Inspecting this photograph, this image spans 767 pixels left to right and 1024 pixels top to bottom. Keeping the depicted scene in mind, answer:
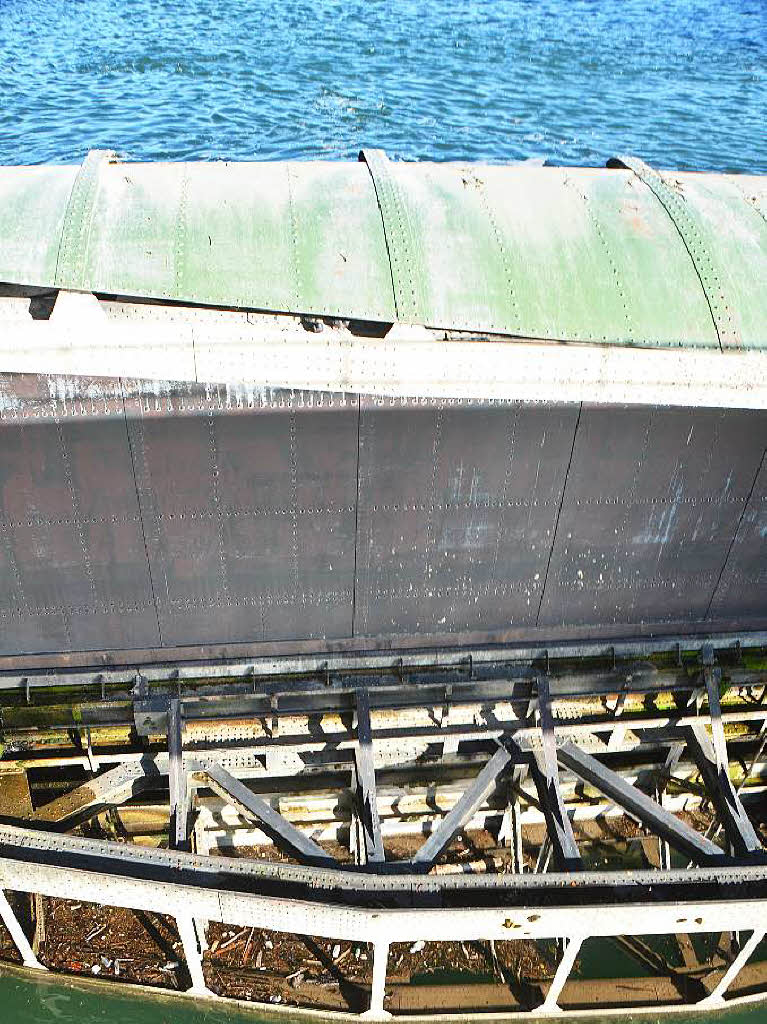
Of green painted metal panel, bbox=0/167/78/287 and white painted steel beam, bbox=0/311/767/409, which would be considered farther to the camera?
green painted metal panel, bbox=0/167/78/287

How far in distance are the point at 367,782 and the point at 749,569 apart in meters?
5.90

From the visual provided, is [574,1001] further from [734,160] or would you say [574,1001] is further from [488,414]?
[734,160]

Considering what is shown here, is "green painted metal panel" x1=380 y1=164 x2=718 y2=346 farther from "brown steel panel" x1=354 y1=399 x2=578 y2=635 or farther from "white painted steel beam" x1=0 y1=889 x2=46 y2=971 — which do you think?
"white painted steel beam" x1=0 y1=889 x2=46 y2=971

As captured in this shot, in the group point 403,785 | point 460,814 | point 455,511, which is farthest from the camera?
point 403,785

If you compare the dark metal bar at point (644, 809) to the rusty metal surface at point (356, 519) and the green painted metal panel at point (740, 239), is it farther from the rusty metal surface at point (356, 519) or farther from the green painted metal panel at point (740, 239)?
the green painted metal panel at point (740, 239)

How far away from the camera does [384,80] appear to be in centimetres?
2434

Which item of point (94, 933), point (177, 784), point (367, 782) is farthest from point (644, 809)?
point (94, 933)

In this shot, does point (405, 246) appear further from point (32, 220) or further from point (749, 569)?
point (749, 569)

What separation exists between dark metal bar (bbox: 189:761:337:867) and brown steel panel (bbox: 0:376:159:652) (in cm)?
193

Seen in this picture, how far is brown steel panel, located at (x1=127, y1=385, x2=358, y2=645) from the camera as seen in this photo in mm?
8977

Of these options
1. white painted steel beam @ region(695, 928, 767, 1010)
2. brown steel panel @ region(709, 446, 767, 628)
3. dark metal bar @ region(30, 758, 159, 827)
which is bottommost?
white painted steel beam @ region(695, 928, 767, 1010)

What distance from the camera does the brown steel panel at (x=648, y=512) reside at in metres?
9.76

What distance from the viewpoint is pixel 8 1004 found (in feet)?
38.4

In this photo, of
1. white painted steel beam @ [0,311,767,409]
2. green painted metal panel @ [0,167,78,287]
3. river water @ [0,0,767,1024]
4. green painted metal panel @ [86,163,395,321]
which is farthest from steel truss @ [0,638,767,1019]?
river water @ [0,0,767,1024]
